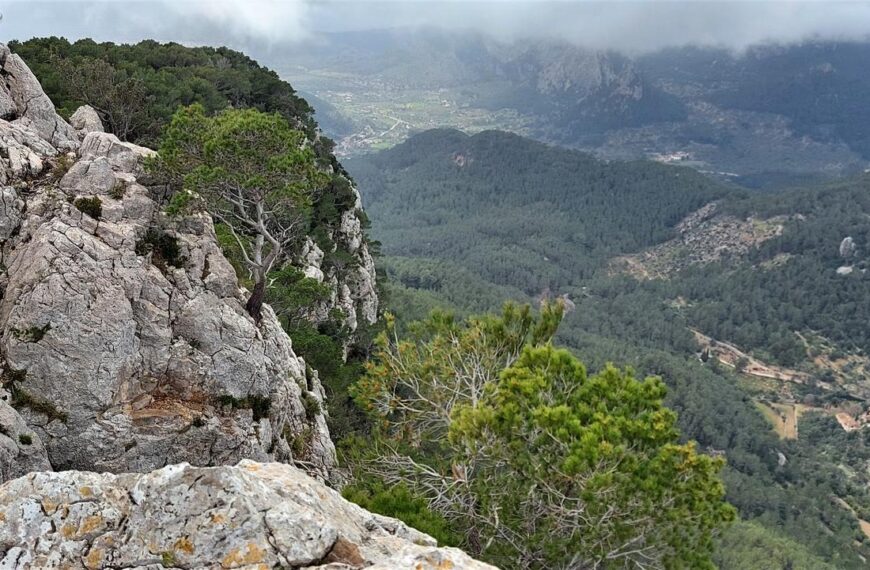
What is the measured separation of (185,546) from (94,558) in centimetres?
133

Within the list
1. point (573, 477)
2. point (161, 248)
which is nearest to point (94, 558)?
point (573, 477)

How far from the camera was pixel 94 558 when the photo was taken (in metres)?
8.36

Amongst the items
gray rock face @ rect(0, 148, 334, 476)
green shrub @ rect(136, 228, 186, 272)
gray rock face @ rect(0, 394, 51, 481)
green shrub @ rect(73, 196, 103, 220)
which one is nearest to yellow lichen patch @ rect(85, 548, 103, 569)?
gray rock face @ rect(0, 394, 51, 481)

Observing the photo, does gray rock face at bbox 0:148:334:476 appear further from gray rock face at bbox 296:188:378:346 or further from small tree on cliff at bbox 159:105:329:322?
gray rock face at bbox 296:188:378:346

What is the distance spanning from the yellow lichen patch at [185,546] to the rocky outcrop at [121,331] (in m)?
6.91

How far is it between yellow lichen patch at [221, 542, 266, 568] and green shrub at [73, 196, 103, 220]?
Result: 1295 centimetres

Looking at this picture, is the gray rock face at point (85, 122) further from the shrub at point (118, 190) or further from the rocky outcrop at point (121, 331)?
the shrub at point (118, 190)

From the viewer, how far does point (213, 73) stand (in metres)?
63.0

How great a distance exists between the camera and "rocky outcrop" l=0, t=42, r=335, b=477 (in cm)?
1451

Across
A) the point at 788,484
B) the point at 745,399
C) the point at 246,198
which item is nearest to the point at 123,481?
the point at 246,198

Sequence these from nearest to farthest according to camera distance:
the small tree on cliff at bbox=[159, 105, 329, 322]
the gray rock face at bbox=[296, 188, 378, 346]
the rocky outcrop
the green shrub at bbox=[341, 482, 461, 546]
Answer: the rocky outcrop, the green shrub at bbox=[341, 482, 461, 546], the small tree on cliff at bbox=[159, 105, 329, 322], the gray rock face at bbox=[296, 188, 378, 346]

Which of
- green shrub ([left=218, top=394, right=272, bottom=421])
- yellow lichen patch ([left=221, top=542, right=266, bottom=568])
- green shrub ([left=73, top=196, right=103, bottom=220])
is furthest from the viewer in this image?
green shrub ([left=218, top=394, right=272, bottom=421])

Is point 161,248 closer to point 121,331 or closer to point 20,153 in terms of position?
point 121,331

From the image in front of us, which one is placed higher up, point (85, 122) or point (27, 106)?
point (27, 106)
